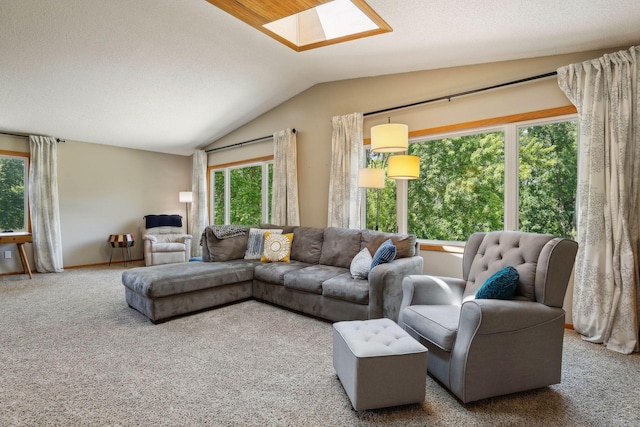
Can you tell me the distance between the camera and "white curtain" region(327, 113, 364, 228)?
171 inches

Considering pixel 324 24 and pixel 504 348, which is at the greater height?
pixel 324 24

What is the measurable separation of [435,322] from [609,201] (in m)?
2.00

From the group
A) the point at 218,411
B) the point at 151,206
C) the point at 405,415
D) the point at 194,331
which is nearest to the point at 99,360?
the point at 194,331

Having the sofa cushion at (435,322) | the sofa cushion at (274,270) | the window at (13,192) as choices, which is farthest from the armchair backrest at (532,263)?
the window at (13,192)

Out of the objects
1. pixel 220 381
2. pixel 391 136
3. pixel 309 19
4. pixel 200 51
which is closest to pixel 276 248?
pixel 391 136

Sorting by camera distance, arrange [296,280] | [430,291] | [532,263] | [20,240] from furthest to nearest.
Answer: [20,240], [296,280], [430,291], [532,263]

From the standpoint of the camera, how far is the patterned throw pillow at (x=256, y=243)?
4.23m

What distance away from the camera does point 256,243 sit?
4.28 meters

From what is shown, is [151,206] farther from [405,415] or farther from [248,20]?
[405,415]

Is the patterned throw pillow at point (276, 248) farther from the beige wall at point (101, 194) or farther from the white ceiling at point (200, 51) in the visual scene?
the beige wall at point (101, 194)

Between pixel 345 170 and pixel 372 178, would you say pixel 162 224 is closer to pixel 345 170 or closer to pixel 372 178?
pixel 345 170

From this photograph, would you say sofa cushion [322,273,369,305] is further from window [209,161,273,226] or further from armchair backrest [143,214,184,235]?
armchair backrest [143,214,184,235]

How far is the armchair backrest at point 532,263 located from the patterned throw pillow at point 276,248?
2.25m

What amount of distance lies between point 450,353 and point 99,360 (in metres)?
2.39
